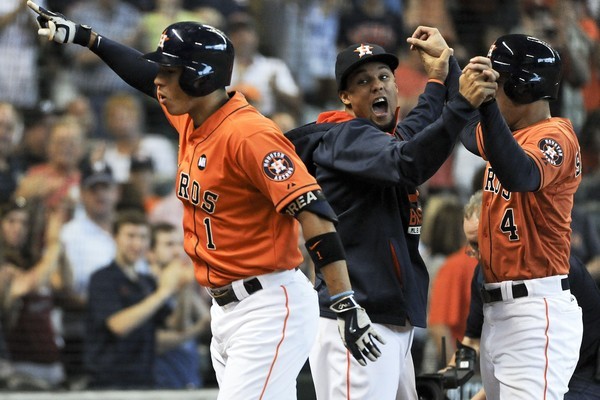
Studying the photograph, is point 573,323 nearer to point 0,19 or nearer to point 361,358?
point 361,358

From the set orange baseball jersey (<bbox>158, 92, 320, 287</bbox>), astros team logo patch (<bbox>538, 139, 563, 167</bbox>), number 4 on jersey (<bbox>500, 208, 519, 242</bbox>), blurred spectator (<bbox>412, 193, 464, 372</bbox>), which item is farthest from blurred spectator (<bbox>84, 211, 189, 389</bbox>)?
astros team logo patch (<bbox>538, 139, 563, 167</bbox>)

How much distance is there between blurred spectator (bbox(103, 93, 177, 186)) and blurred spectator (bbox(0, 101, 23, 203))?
66cm

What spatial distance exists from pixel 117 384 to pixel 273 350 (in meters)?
3.65

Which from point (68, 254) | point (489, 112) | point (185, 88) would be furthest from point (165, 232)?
point (489, 112)

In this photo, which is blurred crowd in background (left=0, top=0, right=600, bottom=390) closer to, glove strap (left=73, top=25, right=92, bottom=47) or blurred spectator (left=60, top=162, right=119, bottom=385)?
blurred spectator (left=60, top=162, right=119, bottom=385)

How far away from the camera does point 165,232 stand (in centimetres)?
769

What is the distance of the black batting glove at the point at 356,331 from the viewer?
3.83 metres

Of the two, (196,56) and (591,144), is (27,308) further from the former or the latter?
(591,144)

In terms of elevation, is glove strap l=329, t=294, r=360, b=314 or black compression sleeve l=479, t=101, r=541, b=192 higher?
black compression sleeve l=479, t=101, r=541, b=192

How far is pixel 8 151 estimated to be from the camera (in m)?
7.97

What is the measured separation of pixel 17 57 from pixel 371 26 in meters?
2.90

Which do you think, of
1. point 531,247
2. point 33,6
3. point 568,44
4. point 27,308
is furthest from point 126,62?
point 568,44

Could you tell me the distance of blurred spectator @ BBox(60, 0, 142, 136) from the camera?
860 centimetres

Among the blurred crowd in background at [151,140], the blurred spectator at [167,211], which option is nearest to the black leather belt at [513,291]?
the blurred crowd in background at [151,140]
